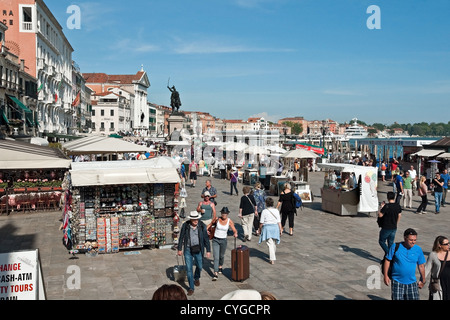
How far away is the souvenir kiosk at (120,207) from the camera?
32.4 ft

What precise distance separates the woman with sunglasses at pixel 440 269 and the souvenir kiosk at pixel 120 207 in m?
5.78

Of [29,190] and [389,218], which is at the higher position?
[389,218]

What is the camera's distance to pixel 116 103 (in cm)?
9494

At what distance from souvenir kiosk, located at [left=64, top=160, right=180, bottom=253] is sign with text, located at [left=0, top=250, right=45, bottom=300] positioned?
4603 mm

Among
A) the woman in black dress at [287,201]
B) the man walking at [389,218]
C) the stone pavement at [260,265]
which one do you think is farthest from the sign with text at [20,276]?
the woman in black dress at [287,201]

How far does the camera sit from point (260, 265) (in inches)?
370

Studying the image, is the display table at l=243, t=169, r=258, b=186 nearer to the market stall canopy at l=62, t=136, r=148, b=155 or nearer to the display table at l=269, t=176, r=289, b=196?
the display table at l=269, t=176, r=289, b=196

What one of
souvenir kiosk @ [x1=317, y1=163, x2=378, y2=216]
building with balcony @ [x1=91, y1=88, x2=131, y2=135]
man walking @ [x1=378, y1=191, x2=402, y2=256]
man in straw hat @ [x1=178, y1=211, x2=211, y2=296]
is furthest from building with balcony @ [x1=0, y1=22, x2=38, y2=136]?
building with balcony @ [x1=91, y1=88, x2=131, y2=135]

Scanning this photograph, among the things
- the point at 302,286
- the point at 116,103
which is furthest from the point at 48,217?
the point at 116,103

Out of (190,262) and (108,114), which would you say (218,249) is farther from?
(108,114)

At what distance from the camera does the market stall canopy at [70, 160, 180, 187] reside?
9594mm

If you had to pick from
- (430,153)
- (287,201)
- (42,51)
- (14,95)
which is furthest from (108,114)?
(287,201)

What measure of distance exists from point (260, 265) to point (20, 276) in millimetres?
5524
